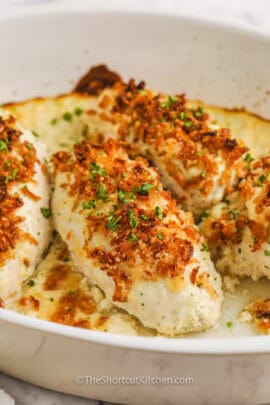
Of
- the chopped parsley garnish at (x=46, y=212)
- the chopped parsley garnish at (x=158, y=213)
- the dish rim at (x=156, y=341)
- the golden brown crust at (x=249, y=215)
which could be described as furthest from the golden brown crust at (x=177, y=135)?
the dish rim at (x=156, y=341)

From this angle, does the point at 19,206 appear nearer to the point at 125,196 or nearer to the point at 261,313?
the point at 125,196

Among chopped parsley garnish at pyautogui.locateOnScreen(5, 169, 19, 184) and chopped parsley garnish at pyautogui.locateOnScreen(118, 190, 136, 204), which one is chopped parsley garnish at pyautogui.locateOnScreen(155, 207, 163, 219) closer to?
chopped parsley garnish at pyautogui.locateOnScreen(118, 190, 136, 204)

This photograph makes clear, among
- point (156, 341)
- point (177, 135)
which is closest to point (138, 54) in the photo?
point (177, 135)

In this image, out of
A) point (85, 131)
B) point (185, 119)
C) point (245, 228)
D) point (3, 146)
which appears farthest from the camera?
point (85, 131)

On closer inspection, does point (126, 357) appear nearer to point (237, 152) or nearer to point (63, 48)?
point (237, 152)

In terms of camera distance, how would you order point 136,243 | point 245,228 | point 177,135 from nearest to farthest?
point 136,243, point 245,228, point 177,135

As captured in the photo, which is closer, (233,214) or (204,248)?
(204,248)
